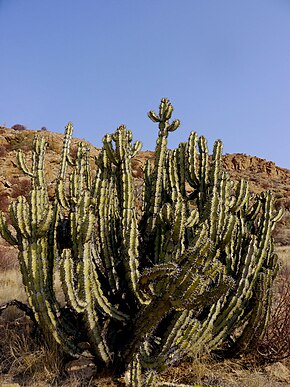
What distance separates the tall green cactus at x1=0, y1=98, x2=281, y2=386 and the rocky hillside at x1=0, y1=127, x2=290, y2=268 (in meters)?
9.64

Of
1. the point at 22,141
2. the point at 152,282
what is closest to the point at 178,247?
the point at 152,282

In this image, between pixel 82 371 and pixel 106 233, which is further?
pixel 106 233

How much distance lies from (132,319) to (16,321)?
2313mm

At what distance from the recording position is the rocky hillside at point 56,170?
64.3ft

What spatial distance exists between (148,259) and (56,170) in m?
17.7

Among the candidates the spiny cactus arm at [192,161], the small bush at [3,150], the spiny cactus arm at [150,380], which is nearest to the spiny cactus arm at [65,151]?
the spiny cactus arm at [192,161]

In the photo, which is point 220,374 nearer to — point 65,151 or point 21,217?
point 21,217

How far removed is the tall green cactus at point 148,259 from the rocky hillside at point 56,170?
9.64 metres

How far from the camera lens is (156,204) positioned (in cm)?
504

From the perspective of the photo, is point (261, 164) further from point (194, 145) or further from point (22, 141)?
point (194, 145)

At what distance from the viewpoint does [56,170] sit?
71.9 feet

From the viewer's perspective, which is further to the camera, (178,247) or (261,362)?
(261,362)

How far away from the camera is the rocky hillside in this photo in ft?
64.3

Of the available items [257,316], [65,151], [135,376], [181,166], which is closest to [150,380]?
[135,376]
